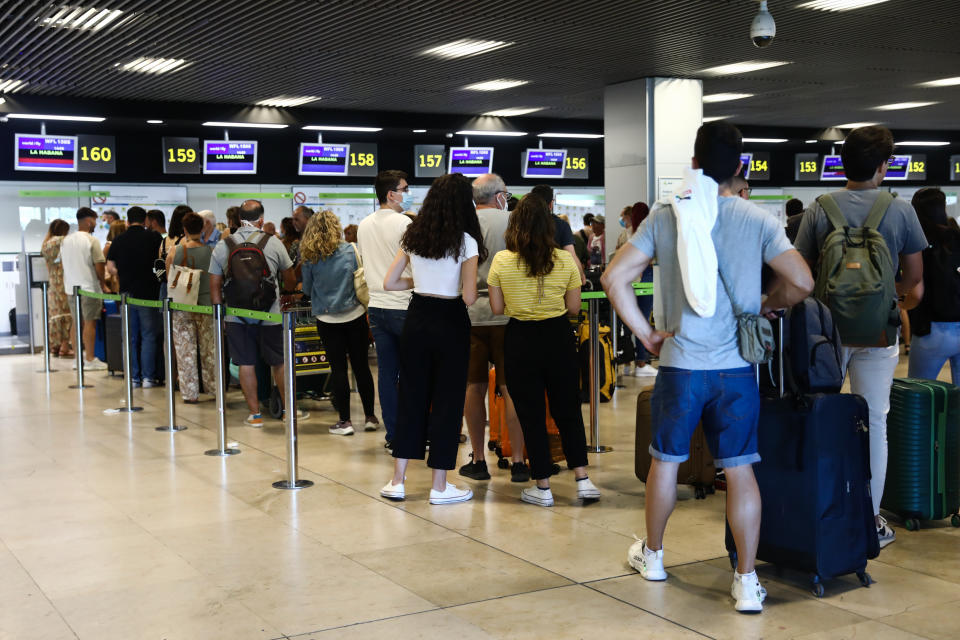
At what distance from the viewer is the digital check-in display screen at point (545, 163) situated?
17.7 m

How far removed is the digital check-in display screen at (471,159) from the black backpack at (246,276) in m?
10.0

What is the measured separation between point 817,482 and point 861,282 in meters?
0.86

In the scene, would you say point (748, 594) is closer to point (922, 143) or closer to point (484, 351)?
point (484, 351)

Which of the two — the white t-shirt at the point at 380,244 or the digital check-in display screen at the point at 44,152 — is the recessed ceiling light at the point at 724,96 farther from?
the digital check-in display screen at the point at 44,152

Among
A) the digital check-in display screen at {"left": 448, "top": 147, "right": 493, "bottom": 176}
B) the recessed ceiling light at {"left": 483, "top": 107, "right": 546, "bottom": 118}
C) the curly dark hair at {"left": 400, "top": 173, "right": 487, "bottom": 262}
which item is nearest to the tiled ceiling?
the recessed ceiling light at {"left": 483, "top": 107, "right": 546, "bottom": 118}

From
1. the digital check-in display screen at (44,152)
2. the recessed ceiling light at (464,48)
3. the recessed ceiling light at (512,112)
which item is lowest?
the digital check-in display screen at (44,152)

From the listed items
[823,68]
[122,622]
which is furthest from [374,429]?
[823,68]

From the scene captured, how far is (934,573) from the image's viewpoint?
12.8ft

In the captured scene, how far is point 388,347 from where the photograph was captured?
590 centimetres

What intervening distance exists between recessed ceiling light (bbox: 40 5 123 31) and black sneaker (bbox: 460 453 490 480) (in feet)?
15.6

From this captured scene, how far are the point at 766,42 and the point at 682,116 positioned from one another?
456 centimetres

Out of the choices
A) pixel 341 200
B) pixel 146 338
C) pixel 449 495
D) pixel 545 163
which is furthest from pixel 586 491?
pixel 545 163

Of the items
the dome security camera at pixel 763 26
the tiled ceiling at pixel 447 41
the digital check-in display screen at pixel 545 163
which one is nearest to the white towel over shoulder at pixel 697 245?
the dome security camera at pixel 763 26

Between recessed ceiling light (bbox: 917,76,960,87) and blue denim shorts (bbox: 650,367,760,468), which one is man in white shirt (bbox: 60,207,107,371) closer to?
blue denim shorts (bbox: 650,367,760,468)
